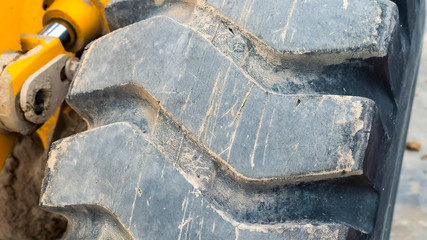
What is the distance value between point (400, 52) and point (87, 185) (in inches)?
18.0

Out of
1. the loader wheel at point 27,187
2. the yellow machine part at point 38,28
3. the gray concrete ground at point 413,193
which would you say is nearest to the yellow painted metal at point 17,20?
the yellow machine part at point 38,28

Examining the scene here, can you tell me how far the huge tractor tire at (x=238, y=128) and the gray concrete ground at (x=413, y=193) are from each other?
2.32 feet

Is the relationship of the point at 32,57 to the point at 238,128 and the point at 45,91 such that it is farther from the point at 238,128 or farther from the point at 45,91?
the point at 238,128

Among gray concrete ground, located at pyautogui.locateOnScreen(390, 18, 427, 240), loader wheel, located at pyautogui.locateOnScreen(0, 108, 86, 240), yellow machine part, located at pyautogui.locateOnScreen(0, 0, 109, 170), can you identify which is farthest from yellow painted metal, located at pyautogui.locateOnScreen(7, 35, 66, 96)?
gray concrete ground, located at pyautogui.locateOnScreen(390, 18, 427, 240)

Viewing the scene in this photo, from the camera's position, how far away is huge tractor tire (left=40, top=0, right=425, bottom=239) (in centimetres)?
64

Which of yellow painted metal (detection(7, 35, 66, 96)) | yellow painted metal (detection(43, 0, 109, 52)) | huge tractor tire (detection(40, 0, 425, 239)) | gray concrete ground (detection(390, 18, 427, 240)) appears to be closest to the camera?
huge tractor tire (detection(40, 0, 425, 239))

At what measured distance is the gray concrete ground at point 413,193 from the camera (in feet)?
4.59

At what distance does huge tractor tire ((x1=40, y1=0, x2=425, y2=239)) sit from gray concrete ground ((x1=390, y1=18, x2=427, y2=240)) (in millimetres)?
707

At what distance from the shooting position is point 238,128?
661mm

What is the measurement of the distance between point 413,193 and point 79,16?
1031 mm

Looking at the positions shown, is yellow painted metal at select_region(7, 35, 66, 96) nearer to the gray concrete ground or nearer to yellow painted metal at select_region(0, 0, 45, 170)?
yellow painted metal at select_region(0, 0, 45, 170)

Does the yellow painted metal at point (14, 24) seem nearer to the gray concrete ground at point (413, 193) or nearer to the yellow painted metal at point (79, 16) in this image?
the yellow painted metal at point (79, 16)

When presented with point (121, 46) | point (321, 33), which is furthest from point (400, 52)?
point (121, 46)

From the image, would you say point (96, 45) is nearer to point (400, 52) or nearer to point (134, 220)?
point (134, 220)
